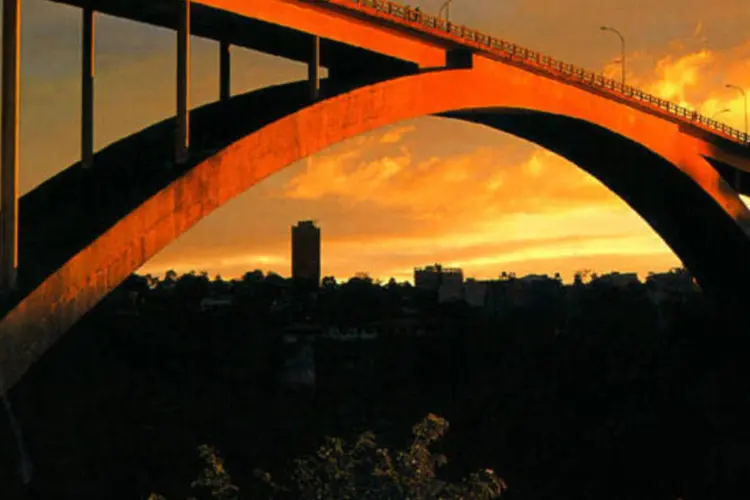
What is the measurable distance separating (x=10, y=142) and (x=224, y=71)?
6.98m

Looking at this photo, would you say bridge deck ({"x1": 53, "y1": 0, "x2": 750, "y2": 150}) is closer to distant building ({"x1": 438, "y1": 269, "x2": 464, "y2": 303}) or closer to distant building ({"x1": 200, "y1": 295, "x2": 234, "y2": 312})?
distant building ({"x1": 200, "y1": 295, "x2": 234, "y2": 312})

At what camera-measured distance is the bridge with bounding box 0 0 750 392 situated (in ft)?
56.6

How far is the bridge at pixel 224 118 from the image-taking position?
1727 centimetres

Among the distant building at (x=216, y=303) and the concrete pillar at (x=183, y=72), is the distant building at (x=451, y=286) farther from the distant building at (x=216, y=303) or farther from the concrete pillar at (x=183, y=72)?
the concrete pillar at (x=183, y=72)

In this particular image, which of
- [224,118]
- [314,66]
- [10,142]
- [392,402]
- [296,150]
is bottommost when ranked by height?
[392,402]

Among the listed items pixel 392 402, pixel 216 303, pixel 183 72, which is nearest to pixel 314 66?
pixel 183 72

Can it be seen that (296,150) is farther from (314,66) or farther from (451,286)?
(451,286)

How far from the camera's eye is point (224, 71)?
23172 mm

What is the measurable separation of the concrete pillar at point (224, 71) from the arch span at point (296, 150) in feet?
2.06

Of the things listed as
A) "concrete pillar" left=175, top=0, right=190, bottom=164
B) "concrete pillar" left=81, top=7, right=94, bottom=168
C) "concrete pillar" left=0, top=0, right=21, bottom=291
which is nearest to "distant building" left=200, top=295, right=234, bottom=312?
"concrete pillar" left=81, top=7, right=94, bottom=168

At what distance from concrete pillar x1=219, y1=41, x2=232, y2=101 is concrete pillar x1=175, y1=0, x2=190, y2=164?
3.42 m

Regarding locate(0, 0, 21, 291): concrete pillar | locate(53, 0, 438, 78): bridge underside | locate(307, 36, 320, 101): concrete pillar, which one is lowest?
locate(0, 0, 21, 291): concrete pillar

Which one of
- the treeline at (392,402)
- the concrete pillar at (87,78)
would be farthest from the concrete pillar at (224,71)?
the treeline at (392,402)

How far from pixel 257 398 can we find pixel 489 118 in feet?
91.9
